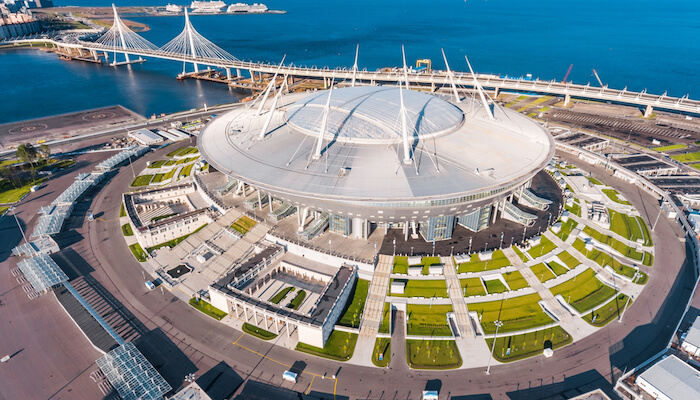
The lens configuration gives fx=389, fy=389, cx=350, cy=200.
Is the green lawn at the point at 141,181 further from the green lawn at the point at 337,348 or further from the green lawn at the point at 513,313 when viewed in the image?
the green lawn at the point at 513,313

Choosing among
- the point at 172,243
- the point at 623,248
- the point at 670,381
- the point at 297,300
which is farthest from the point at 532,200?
the point at 172,243

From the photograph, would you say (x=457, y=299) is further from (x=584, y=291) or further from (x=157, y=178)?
(x=157, y=178)

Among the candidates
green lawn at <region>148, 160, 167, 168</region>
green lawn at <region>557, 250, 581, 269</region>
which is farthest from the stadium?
green lawn at <region>148, 160, 167, 168</region>

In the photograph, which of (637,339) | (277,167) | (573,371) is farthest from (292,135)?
(637,339)

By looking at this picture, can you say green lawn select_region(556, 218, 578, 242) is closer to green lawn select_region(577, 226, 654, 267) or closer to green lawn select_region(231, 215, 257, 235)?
green lawn select_region(577, 226, 654, 267)

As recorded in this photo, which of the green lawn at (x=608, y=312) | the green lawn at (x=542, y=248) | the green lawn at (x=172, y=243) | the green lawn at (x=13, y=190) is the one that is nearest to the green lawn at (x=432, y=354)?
the green lawn at (x=608, y=312)

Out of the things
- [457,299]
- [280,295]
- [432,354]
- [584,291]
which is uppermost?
[584,291]
